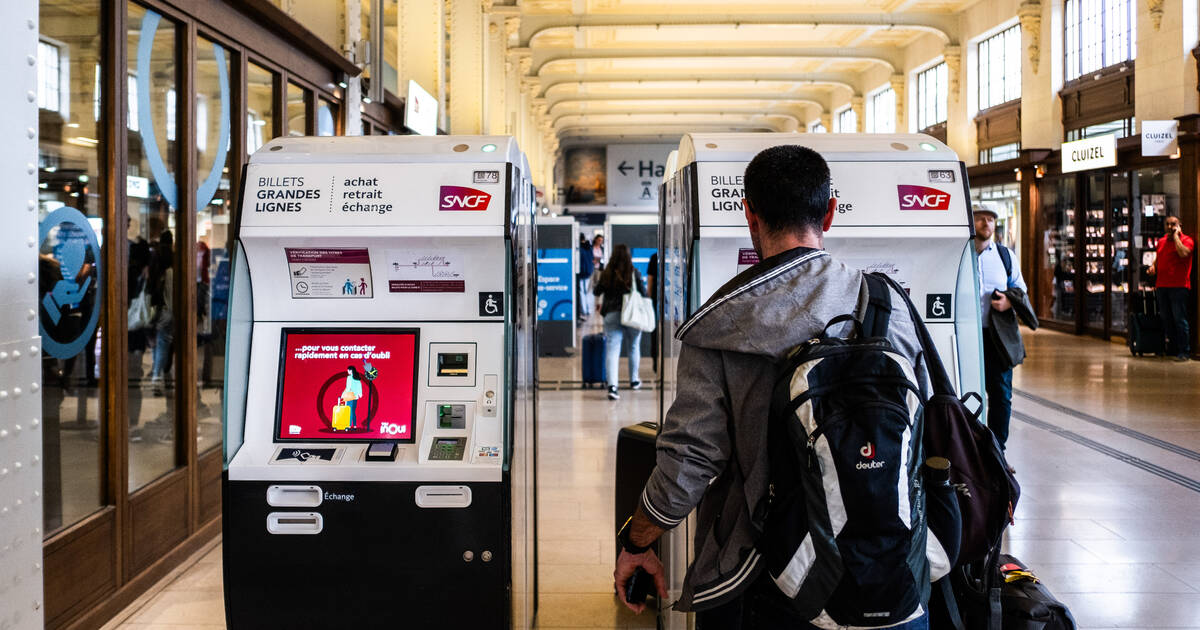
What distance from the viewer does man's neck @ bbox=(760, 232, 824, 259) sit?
1909 millimetres

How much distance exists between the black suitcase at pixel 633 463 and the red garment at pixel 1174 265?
Answer: 33.1 ft

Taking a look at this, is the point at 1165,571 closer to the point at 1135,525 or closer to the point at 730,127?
the point at 1135,525

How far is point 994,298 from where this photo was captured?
548 cm

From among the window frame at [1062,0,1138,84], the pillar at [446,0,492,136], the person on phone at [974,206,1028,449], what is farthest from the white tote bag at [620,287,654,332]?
the window frame at [1062,0,1138,84]

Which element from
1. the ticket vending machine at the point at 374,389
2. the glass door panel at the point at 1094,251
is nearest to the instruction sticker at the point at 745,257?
the ticket vending machine at the point at 374,389

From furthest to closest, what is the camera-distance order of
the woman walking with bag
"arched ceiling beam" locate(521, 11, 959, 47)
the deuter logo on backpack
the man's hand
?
"arched ceiling beam" locate(521, 11, 959, 47) → the woman walking with bag → the man's hand → the deuter logo on backpack

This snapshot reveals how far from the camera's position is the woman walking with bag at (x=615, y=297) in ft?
30.0

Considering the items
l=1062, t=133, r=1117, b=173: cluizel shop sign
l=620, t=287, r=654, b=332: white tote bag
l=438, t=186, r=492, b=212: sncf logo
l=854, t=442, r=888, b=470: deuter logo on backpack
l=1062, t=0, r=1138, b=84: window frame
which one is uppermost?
l=1062, t=0, r=1138, b=84: window frame

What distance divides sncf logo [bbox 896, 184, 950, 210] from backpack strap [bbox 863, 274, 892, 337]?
130 cm

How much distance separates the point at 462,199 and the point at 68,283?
180 cm

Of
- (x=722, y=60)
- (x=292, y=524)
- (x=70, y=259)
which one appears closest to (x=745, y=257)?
(x=292, y=524)

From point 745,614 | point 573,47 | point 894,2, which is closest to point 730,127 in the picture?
point 573,47

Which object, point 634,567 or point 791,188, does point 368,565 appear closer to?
point 634,567

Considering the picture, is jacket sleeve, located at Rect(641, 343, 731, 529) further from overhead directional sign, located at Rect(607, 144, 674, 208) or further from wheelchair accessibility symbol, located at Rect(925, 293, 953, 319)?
overhead directional sign, located at Rect(607, 144, 674, 208)
